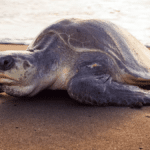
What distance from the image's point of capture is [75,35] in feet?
6.87

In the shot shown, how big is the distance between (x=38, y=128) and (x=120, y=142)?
0.61m

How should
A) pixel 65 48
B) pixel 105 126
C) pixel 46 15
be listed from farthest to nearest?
pixel 46 15 → pixel 65 48 → pixel 105 126

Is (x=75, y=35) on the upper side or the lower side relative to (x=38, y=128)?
upper

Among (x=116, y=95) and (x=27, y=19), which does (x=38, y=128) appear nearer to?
(x=116, y=95)

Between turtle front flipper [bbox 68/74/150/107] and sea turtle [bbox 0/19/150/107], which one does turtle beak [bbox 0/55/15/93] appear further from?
turtle front flipper [bbox 68/74/150/107]

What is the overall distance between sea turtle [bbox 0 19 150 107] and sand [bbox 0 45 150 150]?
0.45 ft

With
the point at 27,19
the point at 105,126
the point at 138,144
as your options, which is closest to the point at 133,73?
the point at 105,126

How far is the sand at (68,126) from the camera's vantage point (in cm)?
118

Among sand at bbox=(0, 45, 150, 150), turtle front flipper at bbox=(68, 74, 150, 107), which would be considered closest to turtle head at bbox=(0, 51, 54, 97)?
sand at bbox=(0, 45, 150, 150)

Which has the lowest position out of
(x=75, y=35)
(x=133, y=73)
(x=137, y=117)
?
(x=137, y=117)

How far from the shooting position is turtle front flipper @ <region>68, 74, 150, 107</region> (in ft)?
5.77

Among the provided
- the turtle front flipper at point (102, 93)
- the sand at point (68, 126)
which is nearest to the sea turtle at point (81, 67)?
the turtle front flipper at point (102, 93)

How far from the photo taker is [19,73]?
177 cm

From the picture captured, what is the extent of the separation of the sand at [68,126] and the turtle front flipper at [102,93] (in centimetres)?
7
